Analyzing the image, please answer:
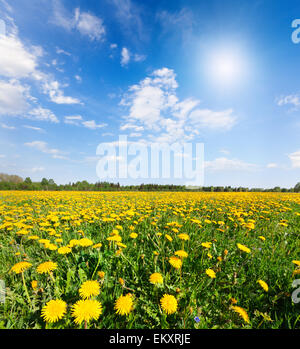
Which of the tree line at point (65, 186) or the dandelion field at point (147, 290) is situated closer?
the dandelion field at point (147, 290)

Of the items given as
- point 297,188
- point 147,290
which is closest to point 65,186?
point 147,290

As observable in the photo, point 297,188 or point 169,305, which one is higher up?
point 297,188

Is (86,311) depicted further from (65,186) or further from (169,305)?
(65,186)

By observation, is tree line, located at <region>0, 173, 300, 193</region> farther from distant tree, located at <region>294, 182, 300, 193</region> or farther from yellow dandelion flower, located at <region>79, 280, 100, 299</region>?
yellow dandelion flower, located at <region>79, 280, 100, 299</region>

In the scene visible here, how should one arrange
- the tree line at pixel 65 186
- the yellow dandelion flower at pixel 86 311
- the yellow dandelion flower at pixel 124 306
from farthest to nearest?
the tree line at pixel 65 186
the yellow dandelion flower at pixel 124 306
the yellow dandelion flower at pixel 86 311

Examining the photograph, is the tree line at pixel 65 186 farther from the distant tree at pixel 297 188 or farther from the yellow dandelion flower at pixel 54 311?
the yellow dandelion flower at pixel 54 311

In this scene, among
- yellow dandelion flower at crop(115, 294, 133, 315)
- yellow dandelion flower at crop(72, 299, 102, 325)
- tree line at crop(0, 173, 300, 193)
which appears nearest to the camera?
yellow dandelion flower at crop(72, 299, 102, 325)

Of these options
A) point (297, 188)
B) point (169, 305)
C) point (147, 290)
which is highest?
point (297, 188)

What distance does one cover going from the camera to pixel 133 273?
1.92m

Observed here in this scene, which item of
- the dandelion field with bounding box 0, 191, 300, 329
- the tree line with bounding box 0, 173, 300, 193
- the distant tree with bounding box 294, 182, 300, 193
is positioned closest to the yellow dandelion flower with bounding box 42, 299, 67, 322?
the dandelion field with bounding box 0, 191, 300, 329

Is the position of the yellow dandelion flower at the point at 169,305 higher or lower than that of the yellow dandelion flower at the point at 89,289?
lower

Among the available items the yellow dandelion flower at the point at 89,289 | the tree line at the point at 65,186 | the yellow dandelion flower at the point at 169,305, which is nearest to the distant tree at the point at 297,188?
the tree line at the point at 65,186

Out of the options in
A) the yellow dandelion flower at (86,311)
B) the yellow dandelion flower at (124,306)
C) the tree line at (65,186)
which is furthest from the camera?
the tree line at (65,186)
